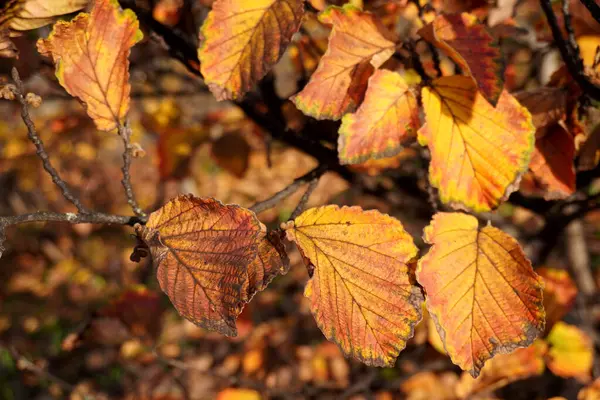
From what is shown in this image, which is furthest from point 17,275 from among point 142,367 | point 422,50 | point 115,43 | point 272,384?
point 115,43

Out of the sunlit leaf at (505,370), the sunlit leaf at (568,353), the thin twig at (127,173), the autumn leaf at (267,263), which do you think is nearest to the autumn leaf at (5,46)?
the thin twig at (127,173)

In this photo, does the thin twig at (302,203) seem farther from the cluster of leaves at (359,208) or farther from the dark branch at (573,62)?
the dark branch at (573,62)

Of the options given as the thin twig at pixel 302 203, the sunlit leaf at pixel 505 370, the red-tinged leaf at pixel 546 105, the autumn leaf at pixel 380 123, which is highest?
the autumn leaf at pixel 380 123

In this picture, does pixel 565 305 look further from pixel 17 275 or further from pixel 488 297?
pixel 17 275

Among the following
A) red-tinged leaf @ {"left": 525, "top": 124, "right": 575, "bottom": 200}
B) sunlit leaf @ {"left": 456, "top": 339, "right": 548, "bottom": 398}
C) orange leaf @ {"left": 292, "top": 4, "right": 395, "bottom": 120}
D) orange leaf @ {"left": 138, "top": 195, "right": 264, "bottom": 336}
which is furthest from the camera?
sunlit leaf @ {"left": 456, "top": 339, "right": 548, "bottom": 398}

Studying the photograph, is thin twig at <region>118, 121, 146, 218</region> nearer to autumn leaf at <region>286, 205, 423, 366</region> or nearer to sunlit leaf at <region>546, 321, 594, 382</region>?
autumn leaf at <region>286, 205, 423, 366</region>

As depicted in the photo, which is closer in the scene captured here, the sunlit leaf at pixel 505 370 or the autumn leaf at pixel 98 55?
the autumn leaf at pixel 98 55

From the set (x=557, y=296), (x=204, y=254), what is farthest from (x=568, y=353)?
(x=204, y=254)

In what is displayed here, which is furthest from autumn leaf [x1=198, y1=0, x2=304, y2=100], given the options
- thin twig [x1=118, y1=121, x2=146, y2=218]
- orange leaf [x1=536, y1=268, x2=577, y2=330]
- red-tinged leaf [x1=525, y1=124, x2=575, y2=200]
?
orange leaf [x1=536, y1=268, x2=577, y2=330]

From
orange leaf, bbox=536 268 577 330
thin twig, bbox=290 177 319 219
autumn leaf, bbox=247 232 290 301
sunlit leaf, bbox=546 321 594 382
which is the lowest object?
sunlit leaf, bbox=546 321 594 382
